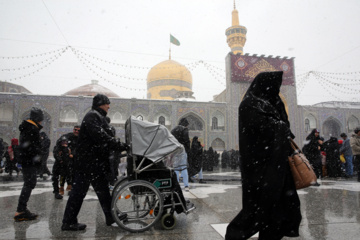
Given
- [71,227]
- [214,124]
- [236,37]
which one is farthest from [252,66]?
[71,227]

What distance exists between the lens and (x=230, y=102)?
22391mm

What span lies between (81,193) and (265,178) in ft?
5.79

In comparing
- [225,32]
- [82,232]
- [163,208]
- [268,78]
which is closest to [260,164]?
[268,78]

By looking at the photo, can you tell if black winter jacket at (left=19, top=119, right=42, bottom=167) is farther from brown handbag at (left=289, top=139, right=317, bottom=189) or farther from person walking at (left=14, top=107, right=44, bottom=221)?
brown handbag at (left=289, top=139, right=317, bottom=189)

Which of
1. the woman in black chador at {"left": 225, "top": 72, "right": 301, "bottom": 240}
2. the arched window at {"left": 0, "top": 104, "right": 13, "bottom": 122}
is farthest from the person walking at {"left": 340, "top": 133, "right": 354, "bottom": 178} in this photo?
the arched window at {"left": 0, "top": 104, "right": 13, "bottom": 122}

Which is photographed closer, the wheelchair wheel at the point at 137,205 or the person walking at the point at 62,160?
the wheelchair wheel at the point at 137,205

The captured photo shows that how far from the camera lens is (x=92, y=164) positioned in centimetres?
254

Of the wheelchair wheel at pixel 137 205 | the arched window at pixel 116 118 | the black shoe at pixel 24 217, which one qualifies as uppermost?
the arched window at pixel 116 118

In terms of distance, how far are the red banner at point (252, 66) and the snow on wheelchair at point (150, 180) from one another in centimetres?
2026

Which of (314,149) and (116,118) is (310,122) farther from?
(314,149)

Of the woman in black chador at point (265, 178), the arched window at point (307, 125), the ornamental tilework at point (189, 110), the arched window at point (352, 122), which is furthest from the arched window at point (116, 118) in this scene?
the arched window at point (352, 122)

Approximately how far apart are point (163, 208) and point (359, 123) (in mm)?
28147

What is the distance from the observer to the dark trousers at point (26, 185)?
2.74 metres

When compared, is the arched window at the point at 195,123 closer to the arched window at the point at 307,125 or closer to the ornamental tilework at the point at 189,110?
the ornamental tilework at the point at 189,110
